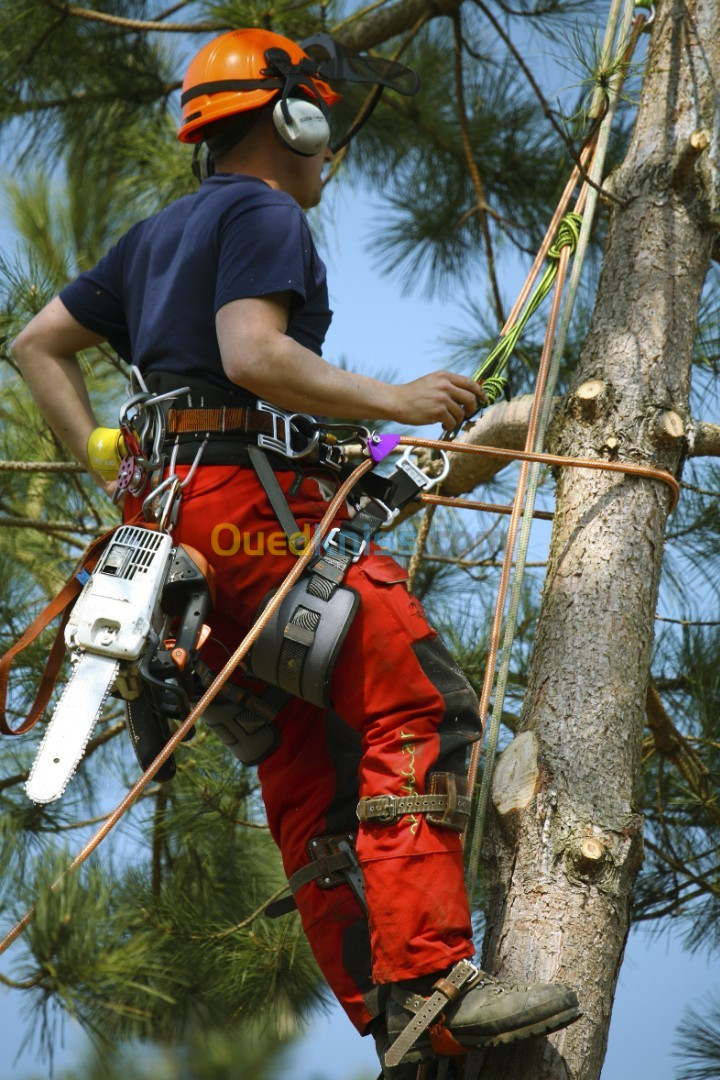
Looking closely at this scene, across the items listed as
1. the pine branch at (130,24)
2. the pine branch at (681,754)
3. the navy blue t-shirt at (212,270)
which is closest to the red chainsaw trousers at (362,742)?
the navy blue t-shirt at (212,270)

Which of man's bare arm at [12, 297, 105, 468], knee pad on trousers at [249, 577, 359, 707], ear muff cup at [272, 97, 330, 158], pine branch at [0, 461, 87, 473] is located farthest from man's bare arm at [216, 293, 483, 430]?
pine branch at [0, 461, 87, 473]

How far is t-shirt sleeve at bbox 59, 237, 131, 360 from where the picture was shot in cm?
229

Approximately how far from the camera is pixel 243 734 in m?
2.10

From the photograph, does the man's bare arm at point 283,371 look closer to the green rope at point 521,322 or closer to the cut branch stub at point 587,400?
the green rope at point 521,322

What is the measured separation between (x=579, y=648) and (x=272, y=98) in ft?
3.44

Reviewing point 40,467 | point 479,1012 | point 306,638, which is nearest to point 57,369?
point 40,467

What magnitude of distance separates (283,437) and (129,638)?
1.41ft

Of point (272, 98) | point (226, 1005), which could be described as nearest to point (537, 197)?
point (272, 98)

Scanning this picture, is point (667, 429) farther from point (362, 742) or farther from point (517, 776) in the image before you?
point (362, 742)

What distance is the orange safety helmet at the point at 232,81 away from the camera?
2213 mm

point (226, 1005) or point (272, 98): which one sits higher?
point (272, 98)

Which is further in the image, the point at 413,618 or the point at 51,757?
the point at 413,618

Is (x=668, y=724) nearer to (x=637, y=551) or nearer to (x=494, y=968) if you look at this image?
(x=637, y=551)

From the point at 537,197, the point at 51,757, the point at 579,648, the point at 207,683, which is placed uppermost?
the point at 537,197
